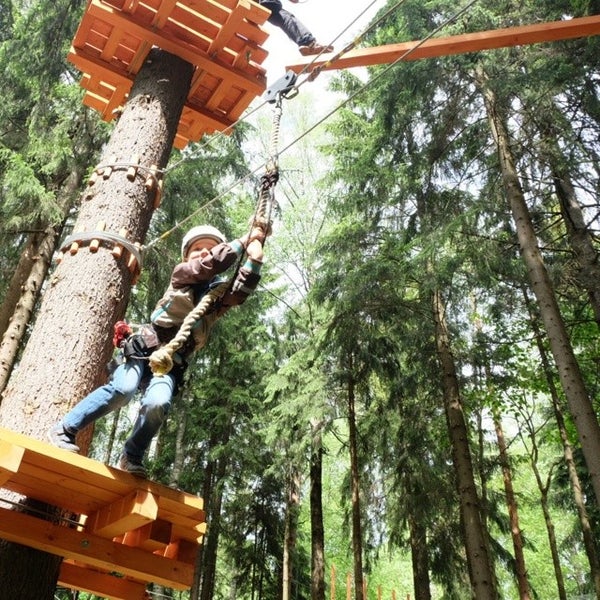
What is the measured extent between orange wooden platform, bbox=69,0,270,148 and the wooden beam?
2.61 feet

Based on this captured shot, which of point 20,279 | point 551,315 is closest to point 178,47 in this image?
point 551,315

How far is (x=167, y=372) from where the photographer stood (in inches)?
110

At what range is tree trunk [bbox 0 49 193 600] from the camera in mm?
2512

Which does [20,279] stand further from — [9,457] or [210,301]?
[9,457]

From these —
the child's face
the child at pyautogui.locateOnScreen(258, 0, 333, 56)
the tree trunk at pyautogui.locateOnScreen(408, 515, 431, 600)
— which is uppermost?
the child at pyautogui.locateOnScreen(258, 0, 333, 56)

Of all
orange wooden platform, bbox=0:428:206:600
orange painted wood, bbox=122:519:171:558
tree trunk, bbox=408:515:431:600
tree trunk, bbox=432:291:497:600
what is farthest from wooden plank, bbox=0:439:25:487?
tree trunk, bbox=408:515:431:600

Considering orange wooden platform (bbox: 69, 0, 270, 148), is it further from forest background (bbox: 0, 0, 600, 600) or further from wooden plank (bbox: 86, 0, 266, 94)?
forest background (bbox: 0, 0, 600, 600)

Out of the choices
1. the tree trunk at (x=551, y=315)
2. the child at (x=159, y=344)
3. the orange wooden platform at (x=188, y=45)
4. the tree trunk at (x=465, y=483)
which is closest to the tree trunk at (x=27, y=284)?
the orange wooden platform at (x=188, y=45)

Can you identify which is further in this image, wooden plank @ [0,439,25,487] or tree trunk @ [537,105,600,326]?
tree trunk @ [537,105,600,326]

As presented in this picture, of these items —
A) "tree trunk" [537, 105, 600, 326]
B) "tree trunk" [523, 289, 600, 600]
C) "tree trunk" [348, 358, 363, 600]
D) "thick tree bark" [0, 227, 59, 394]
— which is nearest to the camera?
"thick tree bark" [0, 227, 59, 394]

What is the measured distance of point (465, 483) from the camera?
325 inches

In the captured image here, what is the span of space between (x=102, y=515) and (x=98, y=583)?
92cm

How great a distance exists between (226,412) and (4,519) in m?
11.3

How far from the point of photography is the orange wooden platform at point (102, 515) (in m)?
2.18
